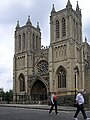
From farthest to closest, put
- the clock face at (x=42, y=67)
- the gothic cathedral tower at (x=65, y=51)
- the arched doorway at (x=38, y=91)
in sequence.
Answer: the clock face at (x=42, y=67)
the arched doorway at (x=38, y=91)
the gothic cathedral tower at (x=65, y=51)

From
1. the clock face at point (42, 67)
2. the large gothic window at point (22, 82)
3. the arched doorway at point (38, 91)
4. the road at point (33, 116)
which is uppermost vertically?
the clock face at point (42, 67)

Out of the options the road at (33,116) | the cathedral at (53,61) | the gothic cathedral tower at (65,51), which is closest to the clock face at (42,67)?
the cathedral at (53,61)

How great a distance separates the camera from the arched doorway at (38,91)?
7173cm

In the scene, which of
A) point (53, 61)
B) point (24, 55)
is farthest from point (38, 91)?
point (24, 55)

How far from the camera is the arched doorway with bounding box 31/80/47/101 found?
71.7 metres

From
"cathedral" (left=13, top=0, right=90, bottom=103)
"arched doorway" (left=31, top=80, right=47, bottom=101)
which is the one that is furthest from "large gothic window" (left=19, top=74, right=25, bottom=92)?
"arched doorway" (left=31, top=80, right=47, bottom=101)

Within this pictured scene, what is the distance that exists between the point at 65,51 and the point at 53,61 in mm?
3911

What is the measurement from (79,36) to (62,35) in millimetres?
5841

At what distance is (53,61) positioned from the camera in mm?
70188

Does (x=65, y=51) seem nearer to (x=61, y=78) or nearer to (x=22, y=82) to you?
(x=61, y=78)

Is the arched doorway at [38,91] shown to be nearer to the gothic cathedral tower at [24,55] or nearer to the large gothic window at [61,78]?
the gothic cathedral tower at [24,55]

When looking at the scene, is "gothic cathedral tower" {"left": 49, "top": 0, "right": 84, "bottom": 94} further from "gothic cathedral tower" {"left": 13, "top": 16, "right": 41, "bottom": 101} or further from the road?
the road

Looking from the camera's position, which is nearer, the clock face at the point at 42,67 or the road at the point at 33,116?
the road at the point at 33,116

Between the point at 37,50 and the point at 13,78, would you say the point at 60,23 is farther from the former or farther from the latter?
the point at 13,78
